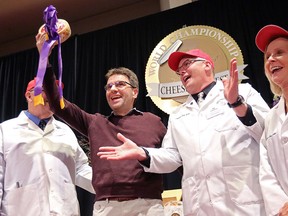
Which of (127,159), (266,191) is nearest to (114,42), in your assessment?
(127,159)

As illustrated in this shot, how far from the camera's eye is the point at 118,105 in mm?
2184

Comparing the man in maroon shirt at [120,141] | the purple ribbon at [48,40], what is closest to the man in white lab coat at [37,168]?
the man in maroon shirt at [120,141]

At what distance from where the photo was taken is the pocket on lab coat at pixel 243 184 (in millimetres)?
1603

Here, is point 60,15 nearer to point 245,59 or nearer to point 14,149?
point 245,59

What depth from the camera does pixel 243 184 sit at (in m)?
1.63

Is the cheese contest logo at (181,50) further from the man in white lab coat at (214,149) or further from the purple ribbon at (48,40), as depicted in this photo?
the purple ribbon at (48,40)

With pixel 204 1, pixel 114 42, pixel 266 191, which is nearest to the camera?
pixel 266 191

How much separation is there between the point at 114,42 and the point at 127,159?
2553 millimetres

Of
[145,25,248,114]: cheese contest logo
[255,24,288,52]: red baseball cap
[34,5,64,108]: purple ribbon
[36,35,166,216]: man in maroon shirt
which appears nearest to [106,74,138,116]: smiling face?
[36,35,166,216]: man in maroon shirt

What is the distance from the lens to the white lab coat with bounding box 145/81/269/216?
162 centimetres

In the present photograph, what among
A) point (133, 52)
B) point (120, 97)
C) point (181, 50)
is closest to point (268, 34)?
point (120, 97)

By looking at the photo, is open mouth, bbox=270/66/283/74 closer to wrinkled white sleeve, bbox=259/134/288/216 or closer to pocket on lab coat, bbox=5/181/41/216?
wrinkled white sleeve, bbox=259/134/288/216

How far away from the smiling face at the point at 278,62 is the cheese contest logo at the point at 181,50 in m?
1.59

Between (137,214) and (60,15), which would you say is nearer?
(137,214)
